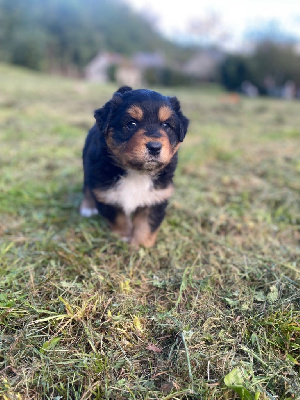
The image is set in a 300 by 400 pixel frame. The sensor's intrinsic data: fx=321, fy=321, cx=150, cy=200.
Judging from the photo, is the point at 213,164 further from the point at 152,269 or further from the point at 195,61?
the point at 195,61

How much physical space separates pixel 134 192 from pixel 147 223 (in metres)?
0.46

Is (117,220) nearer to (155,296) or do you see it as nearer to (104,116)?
(155,296)

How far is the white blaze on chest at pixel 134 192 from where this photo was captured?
3434mm

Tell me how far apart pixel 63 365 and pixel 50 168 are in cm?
446

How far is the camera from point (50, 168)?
615 cm

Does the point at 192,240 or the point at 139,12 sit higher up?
the point at 139,12

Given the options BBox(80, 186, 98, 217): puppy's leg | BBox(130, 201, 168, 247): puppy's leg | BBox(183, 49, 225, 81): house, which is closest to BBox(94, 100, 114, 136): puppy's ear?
BBox(130, 201, 168, 247): puppy's leg

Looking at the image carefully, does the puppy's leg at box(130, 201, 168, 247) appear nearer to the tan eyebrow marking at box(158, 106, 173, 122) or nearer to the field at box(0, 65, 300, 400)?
the field at box(0, 65, 300, 400)

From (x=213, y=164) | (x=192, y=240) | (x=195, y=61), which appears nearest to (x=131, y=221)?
(x=192, y=240)

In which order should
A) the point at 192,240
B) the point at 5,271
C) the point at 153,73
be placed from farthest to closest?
the point at 153,73 < the point at 192,240 < the point at 5,271

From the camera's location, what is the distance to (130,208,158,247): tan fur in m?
3.73

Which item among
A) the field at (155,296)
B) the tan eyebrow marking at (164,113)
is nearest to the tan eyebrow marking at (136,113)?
the tan eyebrow marking at (164,113)

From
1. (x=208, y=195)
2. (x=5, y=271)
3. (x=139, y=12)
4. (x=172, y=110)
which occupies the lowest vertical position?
(x=5, y=271)

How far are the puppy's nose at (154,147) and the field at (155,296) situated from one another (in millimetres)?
1257
